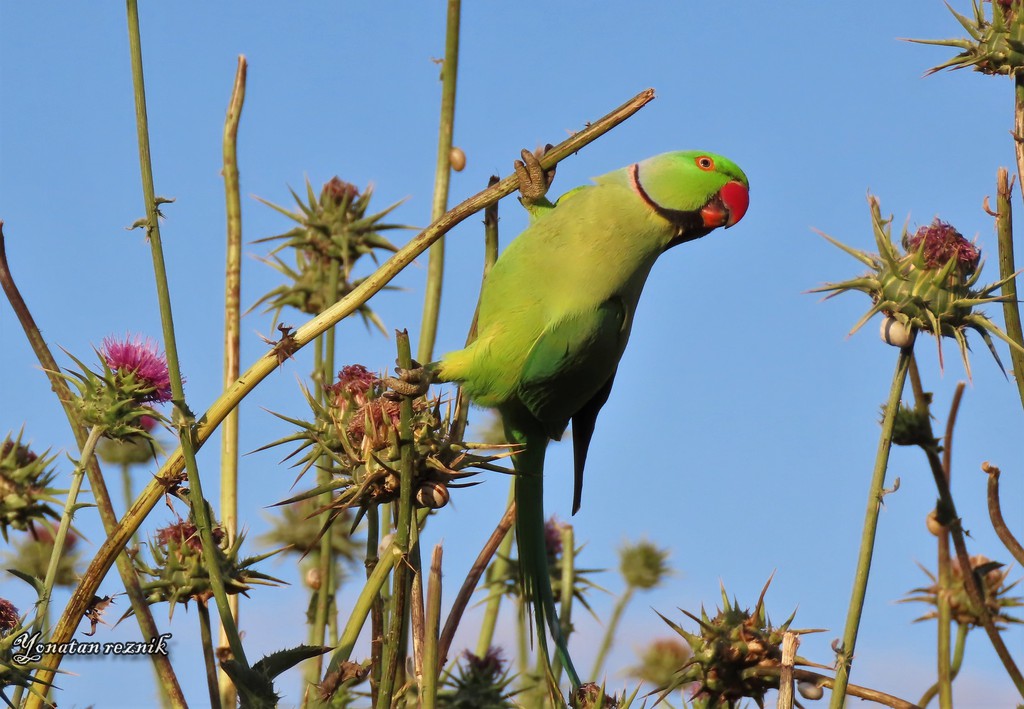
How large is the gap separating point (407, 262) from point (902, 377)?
6.40 feet

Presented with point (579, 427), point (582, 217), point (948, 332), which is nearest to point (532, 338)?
point (582, 217)

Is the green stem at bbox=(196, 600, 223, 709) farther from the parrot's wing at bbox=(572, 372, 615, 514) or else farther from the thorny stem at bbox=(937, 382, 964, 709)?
the thorny stem at bbox=(937, 382, 964, 709)

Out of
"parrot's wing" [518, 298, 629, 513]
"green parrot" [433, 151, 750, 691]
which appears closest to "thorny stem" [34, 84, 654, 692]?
"green parrot" [433, 151, 750, 691]

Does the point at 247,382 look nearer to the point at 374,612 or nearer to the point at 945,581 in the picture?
the point at 374,612

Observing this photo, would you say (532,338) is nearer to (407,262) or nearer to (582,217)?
(582,217)

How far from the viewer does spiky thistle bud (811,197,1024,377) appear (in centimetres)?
454

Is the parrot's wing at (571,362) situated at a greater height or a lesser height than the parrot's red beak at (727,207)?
lesser

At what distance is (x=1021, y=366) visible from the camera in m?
4.54

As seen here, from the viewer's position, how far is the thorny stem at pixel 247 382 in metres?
3.42

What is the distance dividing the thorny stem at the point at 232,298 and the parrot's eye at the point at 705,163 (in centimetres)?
219

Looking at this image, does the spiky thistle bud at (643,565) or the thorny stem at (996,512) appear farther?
the spiky thistle bud at (643,565)

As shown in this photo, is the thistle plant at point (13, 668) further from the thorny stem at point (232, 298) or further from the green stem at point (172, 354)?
the thorny stem at point (232, 298)

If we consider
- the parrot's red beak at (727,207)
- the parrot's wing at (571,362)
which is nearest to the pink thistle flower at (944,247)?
the parrot's red beak at (727,207)

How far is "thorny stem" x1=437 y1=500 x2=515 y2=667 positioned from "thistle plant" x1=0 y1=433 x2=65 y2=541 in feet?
5.50
